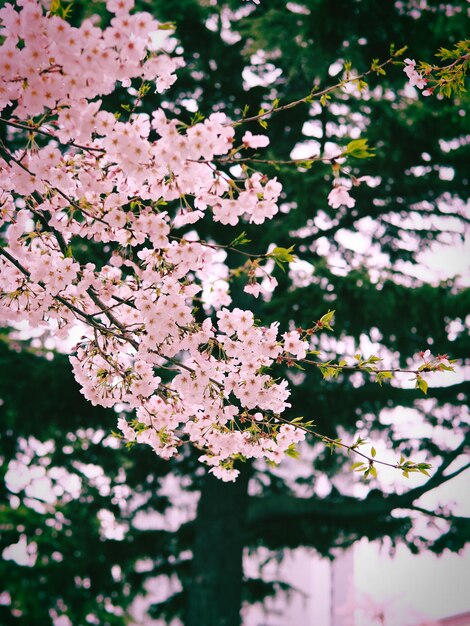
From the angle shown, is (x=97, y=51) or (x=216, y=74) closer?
(x=97, y=51)

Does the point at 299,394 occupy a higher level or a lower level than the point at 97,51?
higher

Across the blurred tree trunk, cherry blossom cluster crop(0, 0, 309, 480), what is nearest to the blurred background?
the blurred tree trunk

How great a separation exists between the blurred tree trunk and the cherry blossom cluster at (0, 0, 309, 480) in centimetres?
407

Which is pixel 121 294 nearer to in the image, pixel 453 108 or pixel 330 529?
pixel 453 108

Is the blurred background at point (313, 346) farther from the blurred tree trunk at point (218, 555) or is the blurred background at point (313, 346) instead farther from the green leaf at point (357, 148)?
the green leaf at point (357, 148)

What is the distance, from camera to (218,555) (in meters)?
6.93

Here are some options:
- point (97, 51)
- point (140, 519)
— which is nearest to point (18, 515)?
point (140, 519)

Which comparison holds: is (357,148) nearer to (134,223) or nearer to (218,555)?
(134,223)

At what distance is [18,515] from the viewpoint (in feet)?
24.3

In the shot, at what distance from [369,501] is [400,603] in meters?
7.47

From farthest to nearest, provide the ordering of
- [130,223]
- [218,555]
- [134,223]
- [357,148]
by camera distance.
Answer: [218,555]
[130,223]
[134,223]
[357,148]

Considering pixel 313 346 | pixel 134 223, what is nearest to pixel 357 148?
pixel 134 223

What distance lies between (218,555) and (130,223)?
535 cm

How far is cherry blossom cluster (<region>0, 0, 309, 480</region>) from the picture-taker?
6.85ft
